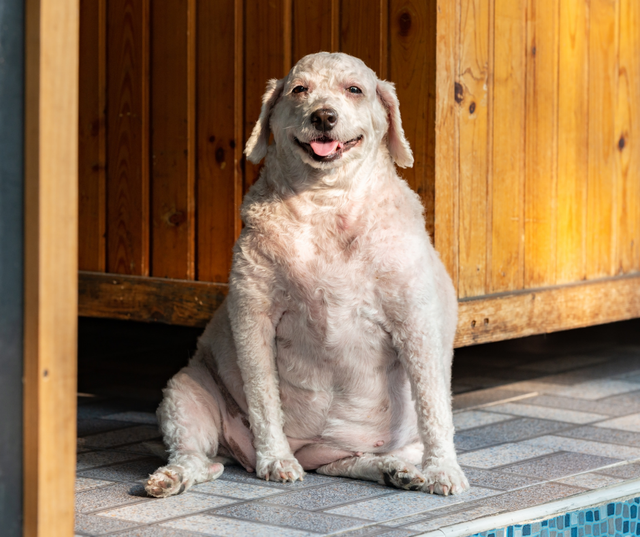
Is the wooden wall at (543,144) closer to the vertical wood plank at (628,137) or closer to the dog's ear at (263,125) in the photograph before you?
the vertical wood plank at (628,137)

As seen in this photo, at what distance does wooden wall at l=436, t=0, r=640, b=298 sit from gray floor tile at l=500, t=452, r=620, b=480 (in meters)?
0.79

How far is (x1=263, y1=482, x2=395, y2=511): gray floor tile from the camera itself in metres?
2.57

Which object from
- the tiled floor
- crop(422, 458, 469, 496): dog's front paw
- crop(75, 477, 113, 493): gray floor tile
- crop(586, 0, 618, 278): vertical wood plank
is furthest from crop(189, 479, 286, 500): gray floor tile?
crop(586, 0, 618, 278): vertical wood plank

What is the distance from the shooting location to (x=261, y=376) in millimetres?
2816

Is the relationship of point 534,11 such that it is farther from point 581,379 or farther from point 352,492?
point 352,492

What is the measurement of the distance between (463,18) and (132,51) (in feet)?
4.71

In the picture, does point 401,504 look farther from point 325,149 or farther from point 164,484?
point 325,149

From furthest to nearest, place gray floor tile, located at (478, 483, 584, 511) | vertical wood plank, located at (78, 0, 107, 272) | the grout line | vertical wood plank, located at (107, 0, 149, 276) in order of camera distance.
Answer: vertical wood plank, located at (78, 0, 107, 272) < vertical wood plank, located at (107, 0, 149, 276) < gray floor tile, located at (478, 483, 584, 511) < the grout line

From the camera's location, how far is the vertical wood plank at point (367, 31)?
11.2 feet

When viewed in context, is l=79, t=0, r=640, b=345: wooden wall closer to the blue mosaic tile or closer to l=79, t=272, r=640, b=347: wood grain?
l=79, t=272, r=640, b=347: wood grain

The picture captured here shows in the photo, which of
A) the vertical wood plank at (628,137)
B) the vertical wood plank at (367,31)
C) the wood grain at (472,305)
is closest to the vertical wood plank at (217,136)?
the wood grain at (472,305)

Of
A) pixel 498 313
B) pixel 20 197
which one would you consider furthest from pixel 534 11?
pixel 20 197

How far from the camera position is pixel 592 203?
4.25 m

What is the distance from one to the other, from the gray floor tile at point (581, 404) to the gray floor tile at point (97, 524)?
6.97 feet
